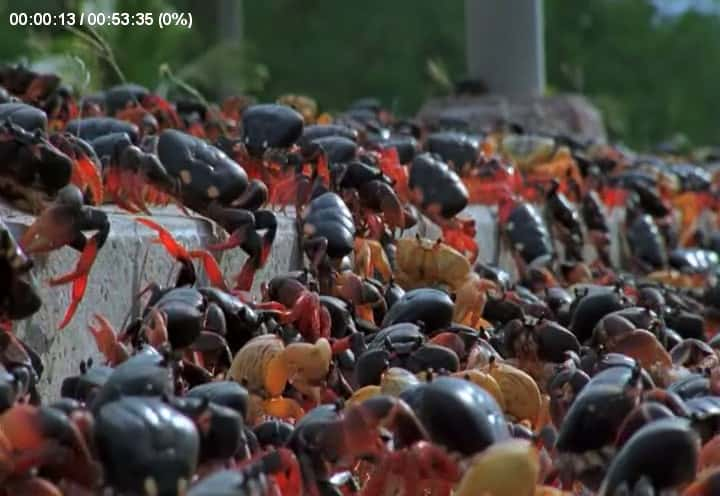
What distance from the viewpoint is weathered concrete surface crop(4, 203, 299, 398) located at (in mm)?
3023

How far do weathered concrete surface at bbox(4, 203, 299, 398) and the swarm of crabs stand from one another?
0.03 m

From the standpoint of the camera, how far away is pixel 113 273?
10.7 ft

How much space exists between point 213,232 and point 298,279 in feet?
0.97

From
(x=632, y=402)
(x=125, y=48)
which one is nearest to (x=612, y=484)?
(x=632, y=402)

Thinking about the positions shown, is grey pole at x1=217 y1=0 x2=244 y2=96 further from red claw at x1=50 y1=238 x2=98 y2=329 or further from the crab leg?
red claw at x1=50 y1=238 x2=98 y2=329

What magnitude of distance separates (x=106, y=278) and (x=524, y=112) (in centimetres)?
667

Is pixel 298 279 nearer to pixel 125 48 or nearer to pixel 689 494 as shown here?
pixel 689 494

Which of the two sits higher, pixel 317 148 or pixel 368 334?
pixel 317 148

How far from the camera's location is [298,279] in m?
3.47

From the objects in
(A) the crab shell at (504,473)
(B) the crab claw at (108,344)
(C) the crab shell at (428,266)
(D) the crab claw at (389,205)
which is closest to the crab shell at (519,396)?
(B) the crab claw at (108,344)

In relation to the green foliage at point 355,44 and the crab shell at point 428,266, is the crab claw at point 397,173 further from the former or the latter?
the green foliage at point 355,44

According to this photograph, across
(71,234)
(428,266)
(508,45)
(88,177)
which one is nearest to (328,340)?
(71,234)

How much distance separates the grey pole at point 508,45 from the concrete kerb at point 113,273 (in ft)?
20.0

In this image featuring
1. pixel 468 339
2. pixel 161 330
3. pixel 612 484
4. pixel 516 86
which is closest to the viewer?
pixel 612 484
